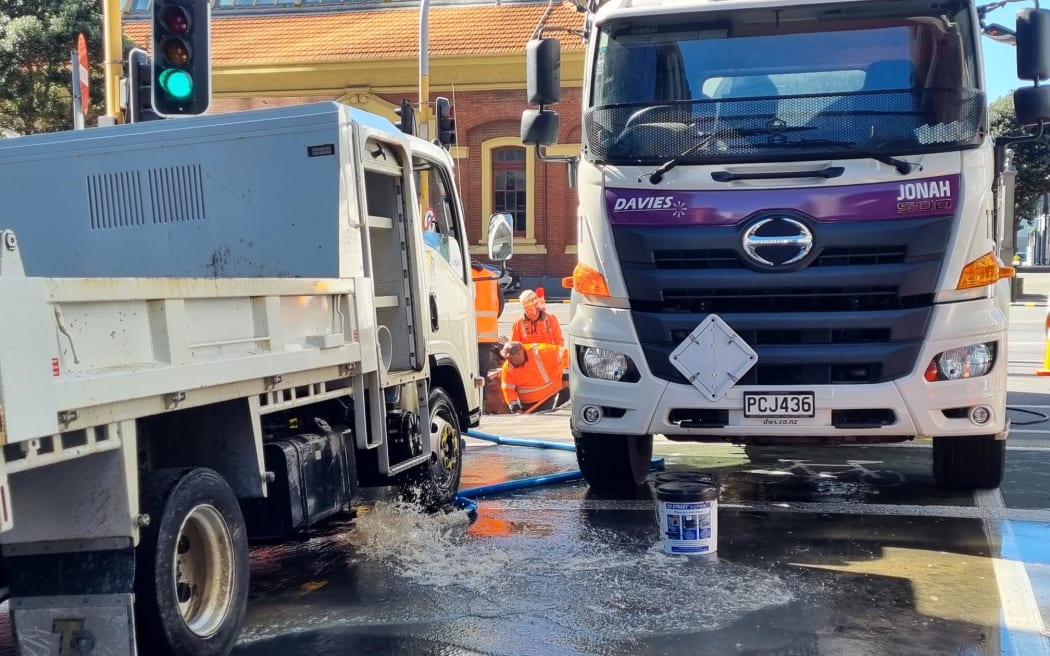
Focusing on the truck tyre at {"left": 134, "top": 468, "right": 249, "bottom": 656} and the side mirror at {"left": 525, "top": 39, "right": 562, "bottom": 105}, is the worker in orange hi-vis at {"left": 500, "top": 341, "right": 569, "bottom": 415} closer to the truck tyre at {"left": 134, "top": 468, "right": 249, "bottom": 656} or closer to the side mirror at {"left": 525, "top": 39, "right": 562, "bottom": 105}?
the side mirror at {"left": 525, "top": 39, "right": 562, "bottom": 105}

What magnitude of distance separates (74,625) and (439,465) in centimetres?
333

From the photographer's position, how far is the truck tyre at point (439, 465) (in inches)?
265

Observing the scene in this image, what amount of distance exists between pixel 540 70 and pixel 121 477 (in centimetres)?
416

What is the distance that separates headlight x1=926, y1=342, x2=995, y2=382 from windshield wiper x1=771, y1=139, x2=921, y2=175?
3.36 feet

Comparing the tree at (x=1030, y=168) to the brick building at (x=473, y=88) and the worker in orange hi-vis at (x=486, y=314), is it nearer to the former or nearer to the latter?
the brick building at (x=473, y=88)

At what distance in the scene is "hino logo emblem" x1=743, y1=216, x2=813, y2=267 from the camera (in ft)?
20.3

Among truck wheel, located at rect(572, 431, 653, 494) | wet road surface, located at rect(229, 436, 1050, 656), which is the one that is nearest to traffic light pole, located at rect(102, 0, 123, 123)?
wet road surface, located at rect(229, 436, 1050, 656)

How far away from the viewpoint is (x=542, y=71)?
277 inches

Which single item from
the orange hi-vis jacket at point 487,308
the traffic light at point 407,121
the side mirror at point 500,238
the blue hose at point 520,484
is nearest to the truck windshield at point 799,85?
the side mirror at point 500,238

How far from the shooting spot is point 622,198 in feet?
21.3

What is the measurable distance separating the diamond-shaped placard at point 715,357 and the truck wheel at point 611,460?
0.86m

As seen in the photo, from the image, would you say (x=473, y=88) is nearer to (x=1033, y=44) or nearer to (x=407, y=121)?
(x=407, y=121)

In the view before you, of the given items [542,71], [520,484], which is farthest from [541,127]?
[520,484]

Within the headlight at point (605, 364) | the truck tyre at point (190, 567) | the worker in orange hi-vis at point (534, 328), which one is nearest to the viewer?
the truck tyre at point (190, 567)
